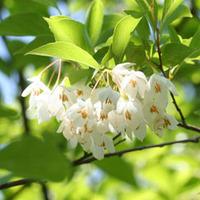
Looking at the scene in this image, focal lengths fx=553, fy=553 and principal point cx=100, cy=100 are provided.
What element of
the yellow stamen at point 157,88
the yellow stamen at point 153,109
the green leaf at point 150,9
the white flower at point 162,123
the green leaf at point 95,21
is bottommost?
the white flower at point 162,123

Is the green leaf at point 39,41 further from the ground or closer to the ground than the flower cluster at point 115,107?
further from the ground

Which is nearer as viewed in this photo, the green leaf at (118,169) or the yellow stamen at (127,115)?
the yellow stamen at (127,115)

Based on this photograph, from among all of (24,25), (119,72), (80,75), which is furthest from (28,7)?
(119,72)

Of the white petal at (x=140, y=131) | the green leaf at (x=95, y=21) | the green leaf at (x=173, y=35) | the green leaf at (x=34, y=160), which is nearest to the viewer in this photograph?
the green leaf at (x=34, y=160)

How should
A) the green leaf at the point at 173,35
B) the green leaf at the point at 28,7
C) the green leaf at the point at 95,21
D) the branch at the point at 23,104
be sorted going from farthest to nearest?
1. the branch at the point at 23,104
2. the green leaf at the point at 28,7
3. the green leaf at the point at 95,21
4. the green leaf at the point at 173,35

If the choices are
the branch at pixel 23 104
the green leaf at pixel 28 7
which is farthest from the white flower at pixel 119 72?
the branch at pixel 23 104

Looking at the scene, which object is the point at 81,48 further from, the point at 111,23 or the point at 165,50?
the point at 111,23

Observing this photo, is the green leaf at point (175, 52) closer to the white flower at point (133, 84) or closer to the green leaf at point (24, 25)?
the white flower at point (133, 84)
